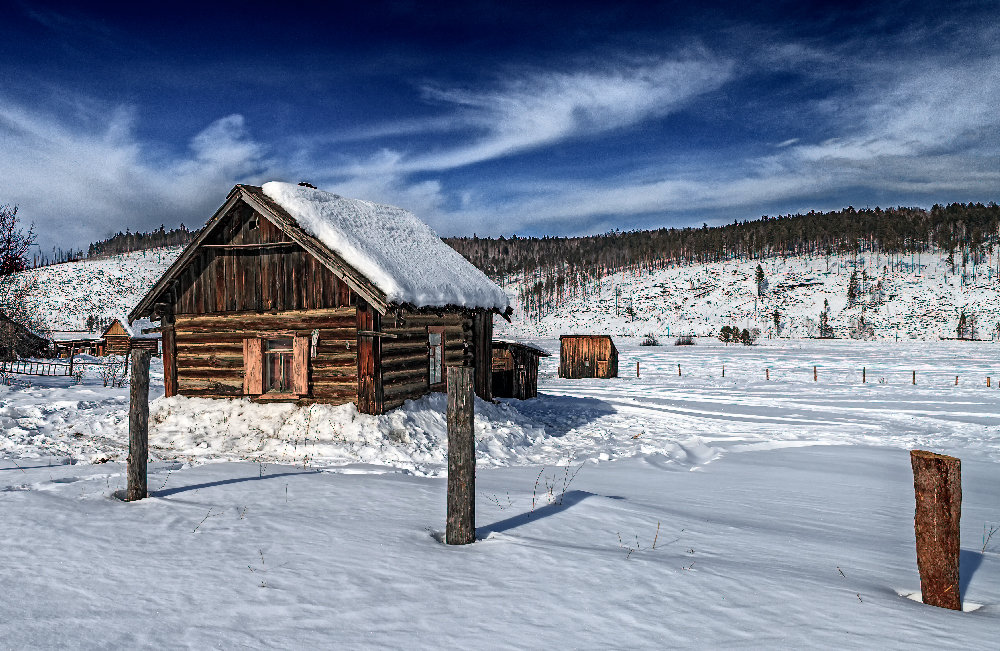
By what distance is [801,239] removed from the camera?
132 m

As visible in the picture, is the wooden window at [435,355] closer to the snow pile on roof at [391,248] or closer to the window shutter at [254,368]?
the snow pile on roof at [391,248]

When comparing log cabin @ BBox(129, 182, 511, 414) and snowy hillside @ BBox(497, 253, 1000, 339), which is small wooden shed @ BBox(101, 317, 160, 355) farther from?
snowy hillside @ BBox(497, 253, 1000, 339)

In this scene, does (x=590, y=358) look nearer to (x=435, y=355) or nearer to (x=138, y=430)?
(x=435, y=355)

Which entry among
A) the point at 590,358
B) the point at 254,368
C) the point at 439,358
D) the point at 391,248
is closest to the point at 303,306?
the point at 254,368

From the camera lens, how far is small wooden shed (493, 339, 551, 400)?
22625 millimetres

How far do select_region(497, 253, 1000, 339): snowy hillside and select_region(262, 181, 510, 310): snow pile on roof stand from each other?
258 feet

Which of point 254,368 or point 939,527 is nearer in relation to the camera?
point 939,527

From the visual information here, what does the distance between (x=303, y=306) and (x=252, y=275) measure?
5.41 ft

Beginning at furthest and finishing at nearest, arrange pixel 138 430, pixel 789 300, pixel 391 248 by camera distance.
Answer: pixel 789 300
pixel 391 248
pixel 138 430

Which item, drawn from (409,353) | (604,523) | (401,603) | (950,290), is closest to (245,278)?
(409,353)

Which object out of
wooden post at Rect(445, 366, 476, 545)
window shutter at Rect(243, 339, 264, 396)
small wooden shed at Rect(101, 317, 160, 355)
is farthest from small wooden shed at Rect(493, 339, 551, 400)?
small wooden shed at Rect(101, 317, 160, 355)

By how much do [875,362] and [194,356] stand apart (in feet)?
143

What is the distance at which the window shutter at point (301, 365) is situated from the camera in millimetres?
13484

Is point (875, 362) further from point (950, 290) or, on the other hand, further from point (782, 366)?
point (950, 290)
